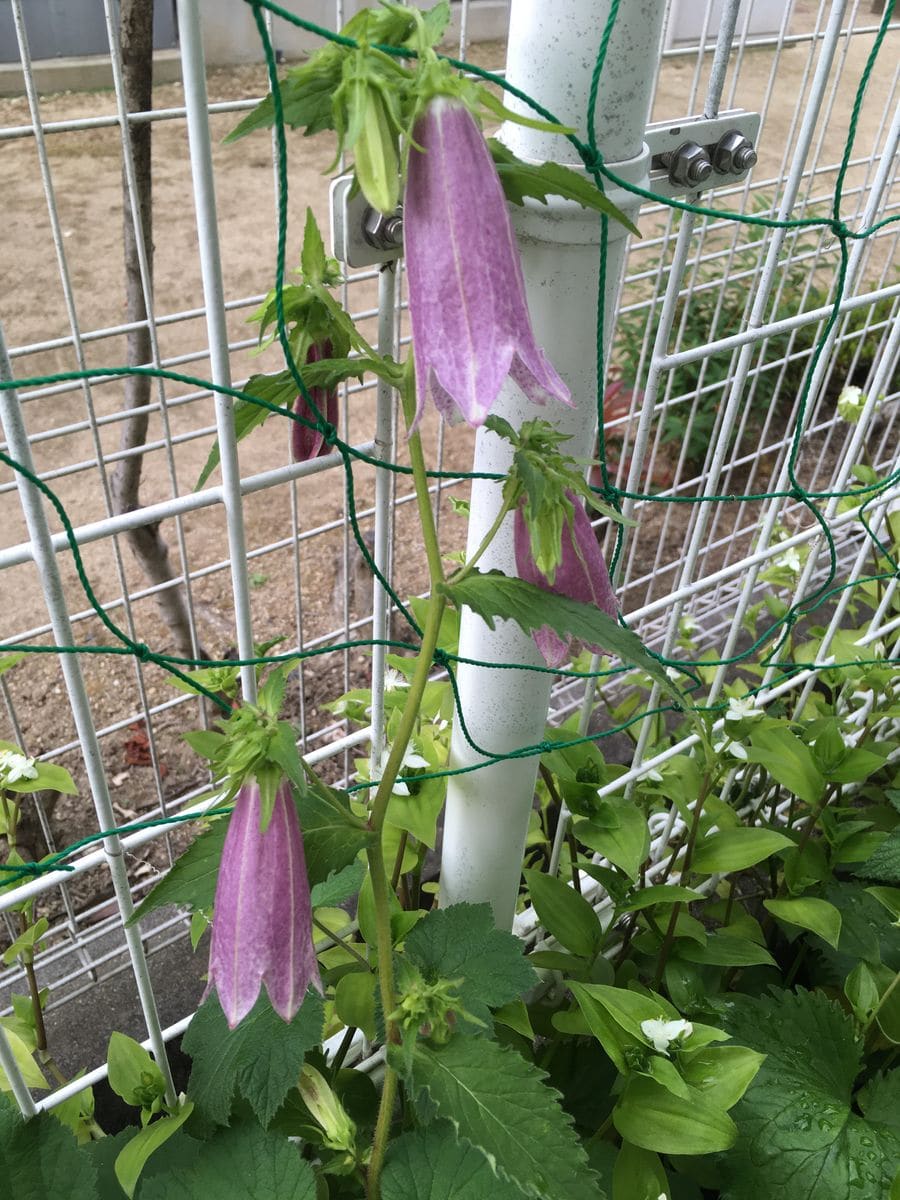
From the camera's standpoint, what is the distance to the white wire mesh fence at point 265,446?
2.49 ft

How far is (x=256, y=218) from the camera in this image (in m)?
2.90

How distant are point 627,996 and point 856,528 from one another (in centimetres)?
143

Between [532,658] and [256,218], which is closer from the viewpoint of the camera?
[532,658]

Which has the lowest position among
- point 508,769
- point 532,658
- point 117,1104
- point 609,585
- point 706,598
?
point 706,598

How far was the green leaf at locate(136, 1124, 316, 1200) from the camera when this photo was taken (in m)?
0.68

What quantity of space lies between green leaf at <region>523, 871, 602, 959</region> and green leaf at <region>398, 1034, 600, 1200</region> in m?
0.36

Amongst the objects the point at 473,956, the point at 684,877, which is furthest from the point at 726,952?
the point at 473,956

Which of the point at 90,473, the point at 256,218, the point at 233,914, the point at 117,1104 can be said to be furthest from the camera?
the point at 256,218

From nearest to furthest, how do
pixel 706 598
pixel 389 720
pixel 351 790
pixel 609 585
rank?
pixel 609 585
pixel 351 790
pixel 389 720
pixel 706 598

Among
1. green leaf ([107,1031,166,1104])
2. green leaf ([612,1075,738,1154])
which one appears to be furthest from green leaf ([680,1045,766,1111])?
green leaf ([107,1031,166,1104])

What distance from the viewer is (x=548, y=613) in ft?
1.88

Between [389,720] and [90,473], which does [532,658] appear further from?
[90,473]

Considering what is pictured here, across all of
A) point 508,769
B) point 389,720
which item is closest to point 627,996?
point 508,769

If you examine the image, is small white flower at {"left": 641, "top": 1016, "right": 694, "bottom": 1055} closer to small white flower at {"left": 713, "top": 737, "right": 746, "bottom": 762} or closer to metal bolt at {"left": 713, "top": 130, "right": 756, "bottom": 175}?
small white flower at {"left": 713, "top": 737, "right": 746, "bottom": 762}
